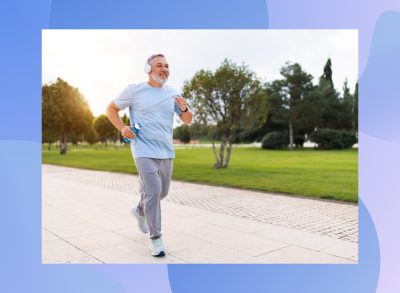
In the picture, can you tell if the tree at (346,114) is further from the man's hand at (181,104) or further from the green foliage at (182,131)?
the man's hand at (181,104)

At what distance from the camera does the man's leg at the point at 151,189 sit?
4047 mm

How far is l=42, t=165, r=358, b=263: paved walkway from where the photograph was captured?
165 inches

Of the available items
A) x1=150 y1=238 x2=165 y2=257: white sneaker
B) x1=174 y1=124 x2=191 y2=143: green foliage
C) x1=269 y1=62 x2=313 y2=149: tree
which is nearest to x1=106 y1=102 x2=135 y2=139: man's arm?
x1=150 y1=238 x2=165 y2=257: white sneaker

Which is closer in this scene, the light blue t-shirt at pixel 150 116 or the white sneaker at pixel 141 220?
the light blue t-shirt at pixel 150 116

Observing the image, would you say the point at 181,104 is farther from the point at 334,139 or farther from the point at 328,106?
the point at 328,106

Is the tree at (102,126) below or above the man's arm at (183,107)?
above

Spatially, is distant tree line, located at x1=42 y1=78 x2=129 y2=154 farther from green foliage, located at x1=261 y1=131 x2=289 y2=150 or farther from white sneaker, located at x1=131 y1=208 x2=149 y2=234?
white sneaker, located at x1=131 y1=208 x2=149 y2=234

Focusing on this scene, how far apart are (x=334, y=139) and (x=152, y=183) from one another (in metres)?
34.0

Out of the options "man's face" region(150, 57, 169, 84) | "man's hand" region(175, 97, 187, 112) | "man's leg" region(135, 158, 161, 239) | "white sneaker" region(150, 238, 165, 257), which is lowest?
"white sneaker" region(150, 238, 165, 257)

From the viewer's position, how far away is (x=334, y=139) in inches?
1405

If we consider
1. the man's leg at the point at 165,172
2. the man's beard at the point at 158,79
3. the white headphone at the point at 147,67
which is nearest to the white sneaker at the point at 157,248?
the man's leg at the point at 165,172

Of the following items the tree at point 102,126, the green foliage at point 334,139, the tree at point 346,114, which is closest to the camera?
the green foliage at point 334,139

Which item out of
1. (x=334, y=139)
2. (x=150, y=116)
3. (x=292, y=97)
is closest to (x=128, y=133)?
(x=150, y=116)

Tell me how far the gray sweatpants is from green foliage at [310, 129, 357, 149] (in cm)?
3381
